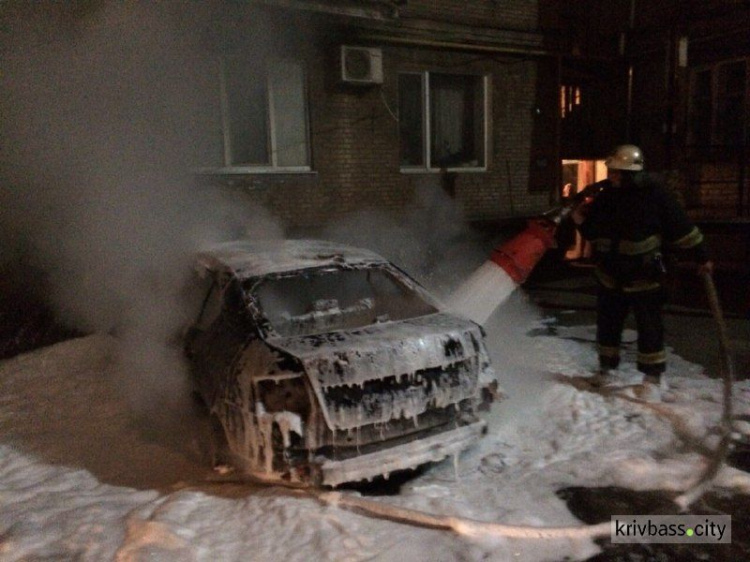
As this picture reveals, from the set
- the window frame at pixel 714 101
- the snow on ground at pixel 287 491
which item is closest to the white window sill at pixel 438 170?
the window frame at pixel 714 101

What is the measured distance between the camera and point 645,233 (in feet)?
15.7

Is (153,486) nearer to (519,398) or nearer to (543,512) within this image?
(543,512)

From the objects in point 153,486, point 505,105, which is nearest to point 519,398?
point 153,486

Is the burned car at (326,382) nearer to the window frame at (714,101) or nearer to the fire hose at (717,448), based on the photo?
the fire hose at (717,448)

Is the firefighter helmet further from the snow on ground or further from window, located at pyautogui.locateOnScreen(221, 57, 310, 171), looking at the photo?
window, located at pyautogui.locateOnScreen(221, 57, 310, 171)

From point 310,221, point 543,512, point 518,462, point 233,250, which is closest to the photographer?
point 543,512

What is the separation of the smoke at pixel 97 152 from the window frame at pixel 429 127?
353 centimetres

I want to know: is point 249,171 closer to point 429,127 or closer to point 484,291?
point 429,127

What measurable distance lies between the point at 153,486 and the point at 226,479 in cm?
45

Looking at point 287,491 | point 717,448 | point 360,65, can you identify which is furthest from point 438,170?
point 287,491

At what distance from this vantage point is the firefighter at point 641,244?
4.77m

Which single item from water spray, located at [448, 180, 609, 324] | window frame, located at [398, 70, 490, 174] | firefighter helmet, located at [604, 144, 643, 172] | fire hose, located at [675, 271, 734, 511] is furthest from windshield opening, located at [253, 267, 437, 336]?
window frame, located at [398, 70, 490, 174]

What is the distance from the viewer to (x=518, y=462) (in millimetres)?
3891

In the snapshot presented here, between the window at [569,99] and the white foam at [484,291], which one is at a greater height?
the window at [569,99]
